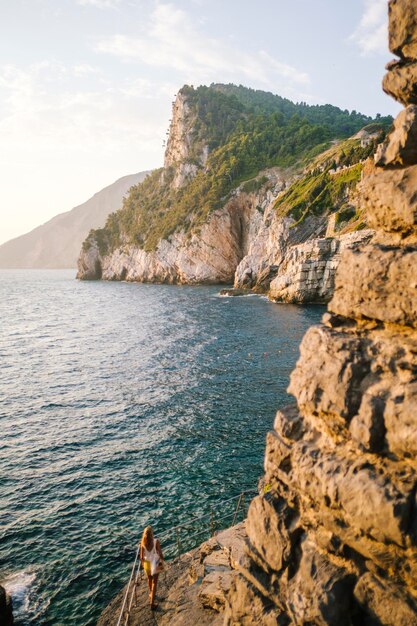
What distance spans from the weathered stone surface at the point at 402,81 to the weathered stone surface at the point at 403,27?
0.63 feet

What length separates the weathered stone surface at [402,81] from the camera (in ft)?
26.9

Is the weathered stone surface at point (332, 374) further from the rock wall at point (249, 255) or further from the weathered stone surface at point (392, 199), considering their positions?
the rock wall at point (249, 255)

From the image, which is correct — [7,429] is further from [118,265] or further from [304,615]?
[118,265]

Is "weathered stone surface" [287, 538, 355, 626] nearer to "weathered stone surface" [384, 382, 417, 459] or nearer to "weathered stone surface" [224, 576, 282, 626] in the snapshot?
"weathered stone surface" [224, 576, 282, 626]

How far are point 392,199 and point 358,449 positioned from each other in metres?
5.09

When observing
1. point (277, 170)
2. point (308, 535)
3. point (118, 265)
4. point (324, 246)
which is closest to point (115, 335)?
point (324, 246)

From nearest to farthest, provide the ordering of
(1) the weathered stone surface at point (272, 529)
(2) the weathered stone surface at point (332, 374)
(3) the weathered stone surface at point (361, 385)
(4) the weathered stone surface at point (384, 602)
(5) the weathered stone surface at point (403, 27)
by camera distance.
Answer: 1. (4) the weathered stone surface at point (384, 602)
2. (3) the weathered stone surface at point (361, 385)
3. (5) the weathered stone surface at point (403, 27)
4. (2) the weathered stone surface at point (332, 374)
5. (1) the weathered stone surface at point (272, 529)

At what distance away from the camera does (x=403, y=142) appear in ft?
26.6

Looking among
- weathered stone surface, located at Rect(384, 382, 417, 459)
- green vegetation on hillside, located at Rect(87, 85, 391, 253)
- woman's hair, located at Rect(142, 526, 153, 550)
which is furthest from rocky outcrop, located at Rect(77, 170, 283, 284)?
weathered stone surface, located at Rect(384, 382, 417, 459)

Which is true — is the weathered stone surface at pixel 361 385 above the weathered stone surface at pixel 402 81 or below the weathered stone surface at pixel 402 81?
below

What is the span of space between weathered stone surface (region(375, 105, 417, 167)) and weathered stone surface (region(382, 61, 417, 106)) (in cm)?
56

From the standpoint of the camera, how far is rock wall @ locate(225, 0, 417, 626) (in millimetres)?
7051

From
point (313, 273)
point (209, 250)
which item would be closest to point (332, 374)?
point (313, 273)

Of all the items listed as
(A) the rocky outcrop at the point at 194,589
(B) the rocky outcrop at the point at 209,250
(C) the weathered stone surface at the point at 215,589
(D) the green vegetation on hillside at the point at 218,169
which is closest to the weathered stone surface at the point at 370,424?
(A) the rocky outcrop at the point at 194,589
